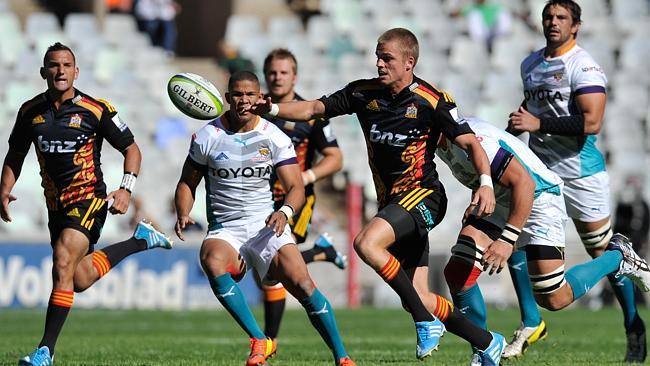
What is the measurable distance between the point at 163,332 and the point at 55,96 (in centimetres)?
529

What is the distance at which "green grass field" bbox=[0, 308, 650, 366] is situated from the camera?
998 centimetres

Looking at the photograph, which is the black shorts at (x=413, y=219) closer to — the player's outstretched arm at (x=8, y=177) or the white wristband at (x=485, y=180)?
the white wristband at (x=485, y=180)

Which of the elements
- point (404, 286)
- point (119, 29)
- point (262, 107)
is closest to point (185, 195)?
point (262, 107)

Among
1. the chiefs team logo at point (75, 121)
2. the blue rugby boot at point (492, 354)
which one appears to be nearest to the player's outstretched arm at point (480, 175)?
the blue rugby boot at point (492, 354)

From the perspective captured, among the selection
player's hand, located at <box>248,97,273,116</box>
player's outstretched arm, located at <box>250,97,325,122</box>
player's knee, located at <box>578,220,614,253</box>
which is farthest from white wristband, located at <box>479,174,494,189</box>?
player's knee, located at <box>578,220,614,253</box>

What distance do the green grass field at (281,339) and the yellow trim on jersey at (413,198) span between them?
158 cm

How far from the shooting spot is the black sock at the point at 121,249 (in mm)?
9805

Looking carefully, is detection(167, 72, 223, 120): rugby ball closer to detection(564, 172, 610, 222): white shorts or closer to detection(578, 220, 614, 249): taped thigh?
detection(564, 172, 610, 222): white shorts

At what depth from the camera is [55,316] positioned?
8.82 metres

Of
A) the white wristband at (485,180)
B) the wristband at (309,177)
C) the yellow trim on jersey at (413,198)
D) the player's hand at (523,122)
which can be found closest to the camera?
the white wristband at (485,180)

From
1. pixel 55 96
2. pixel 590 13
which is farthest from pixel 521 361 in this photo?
pixel 590 13

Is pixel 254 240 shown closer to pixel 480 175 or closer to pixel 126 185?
pixel 126 185

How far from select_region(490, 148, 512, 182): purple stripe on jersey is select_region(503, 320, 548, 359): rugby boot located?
1.62 m

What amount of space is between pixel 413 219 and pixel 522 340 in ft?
6.00
